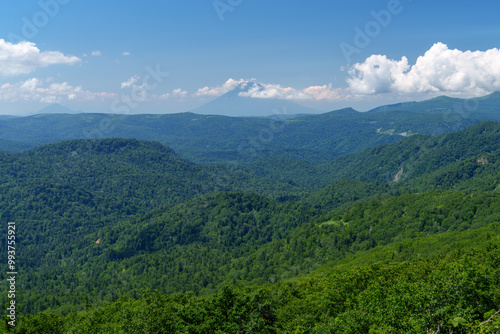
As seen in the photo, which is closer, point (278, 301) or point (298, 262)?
point (278, 301)

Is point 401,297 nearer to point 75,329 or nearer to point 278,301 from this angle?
point 278,301

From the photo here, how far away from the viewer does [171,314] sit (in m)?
60.9

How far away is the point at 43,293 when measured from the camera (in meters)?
199

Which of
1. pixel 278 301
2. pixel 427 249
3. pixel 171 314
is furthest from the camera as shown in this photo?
pixel 427 249

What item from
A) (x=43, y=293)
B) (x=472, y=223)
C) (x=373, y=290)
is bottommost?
(x=43, y=293)

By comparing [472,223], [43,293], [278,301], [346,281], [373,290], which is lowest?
[43,293]

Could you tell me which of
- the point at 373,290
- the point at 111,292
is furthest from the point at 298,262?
the point at 373,290

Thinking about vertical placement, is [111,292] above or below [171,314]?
below

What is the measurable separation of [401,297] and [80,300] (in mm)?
194070

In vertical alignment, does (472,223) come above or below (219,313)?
below

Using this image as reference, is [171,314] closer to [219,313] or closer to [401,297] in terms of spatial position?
[219,313]

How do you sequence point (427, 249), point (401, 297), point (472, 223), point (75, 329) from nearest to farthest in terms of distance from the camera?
point (401, 297), point (75, 329), point (427, 249), point (472, 223)

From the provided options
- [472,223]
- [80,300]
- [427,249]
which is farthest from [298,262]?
[80,300]

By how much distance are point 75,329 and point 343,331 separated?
188 feet
